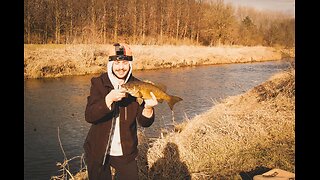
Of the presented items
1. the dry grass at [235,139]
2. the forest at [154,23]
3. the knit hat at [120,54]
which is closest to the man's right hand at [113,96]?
the knit hat at [120,54]

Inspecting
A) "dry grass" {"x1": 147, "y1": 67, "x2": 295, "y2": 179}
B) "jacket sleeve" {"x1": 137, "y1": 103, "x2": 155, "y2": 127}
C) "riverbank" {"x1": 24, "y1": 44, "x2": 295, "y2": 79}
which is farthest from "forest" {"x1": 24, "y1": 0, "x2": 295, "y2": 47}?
"jacket sleeve" {"x1": 137, "y1": 103, "x2": 155, "y2": 127}

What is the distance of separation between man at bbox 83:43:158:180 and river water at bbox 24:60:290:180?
0.42 metres

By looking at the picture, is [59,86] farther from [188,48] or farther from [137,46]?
[188,48]

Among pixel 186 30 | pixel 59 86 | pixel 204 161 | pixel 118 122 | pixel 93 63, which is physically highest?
pixel 186 30

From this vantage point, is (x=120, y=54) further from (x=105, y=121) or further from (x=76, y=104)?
(x=76, y=104)

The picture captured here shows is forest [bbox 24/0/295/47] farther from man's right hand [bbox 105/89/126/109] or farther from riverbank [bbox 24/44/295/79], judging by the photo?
man's right hand [bbox 105/89/126/109]

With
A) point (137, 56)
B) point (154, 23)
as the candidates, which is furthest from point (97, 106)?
point (154, 23)

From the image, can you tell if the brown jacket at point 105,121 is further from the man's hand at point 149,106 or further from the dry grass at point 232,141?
the dry grass at point 232,141

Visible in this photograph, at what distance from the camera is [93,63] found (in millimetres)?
4344

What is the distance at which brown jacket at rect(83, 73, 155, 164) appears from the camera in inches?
134

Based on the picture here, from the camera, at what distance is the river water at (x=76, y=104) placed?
409cm

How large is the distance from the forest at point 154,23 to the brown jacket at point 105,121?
3.19 feet
